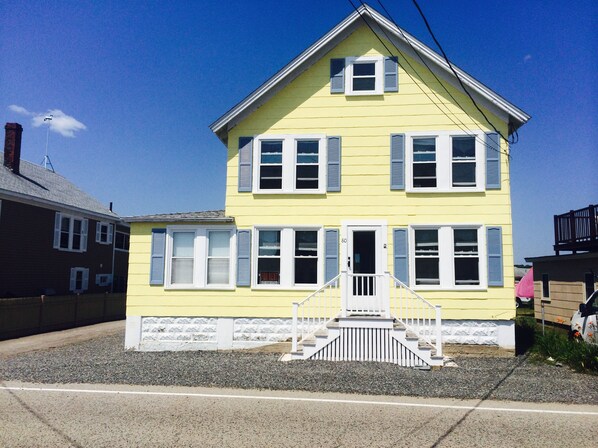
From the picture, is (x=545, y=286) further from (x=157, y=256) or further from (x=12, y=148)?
(x=12, y=148)

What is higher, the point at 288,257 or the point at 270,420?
the point at 288,257

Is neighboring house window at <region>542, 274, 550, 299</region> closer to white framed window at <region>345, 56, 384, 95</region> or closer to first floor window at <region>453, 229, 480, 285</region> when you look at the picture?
first floor window at <region>453, 229, 480, 285</region>

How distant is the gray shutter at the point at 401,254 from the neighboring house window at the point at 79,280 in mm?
18071

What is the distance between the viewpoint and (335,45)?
44.8 ft

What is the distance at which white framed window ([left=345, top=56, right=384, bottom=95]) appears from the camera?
13461 millimetres

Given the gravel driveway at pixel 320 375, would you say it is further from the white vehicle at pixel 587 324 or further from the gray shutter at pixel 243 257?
the gray shutter at pixel 243 257

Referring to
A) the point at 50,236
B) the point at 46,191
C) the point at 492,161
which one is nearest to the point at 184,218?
the point at 492,161

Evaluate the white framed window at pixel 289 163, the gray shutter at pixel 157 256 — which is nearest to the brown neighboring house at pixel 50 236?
the gray shutter at pixel 157 256

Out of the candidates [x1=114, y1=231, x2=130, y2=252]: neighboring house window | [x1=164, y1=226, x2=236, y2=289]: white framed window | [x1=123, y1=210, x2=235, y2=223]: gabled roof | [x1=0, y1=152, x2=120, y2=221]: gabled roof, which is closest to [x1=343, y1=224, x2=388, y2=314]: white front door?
[x1=164, y1=226, x2=236, y2=289]: white framed window

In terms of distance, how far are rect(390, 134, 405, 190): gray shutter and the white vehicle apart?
5707mm

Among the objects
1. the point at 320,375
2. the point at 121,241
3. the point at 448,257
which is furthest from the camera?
the point at 121,241

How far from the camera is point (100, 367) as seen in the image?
33.6ft

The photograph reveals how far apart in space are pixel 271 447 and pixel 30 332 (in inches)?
611

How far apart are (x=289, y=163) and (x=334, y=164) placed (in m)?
1.39
